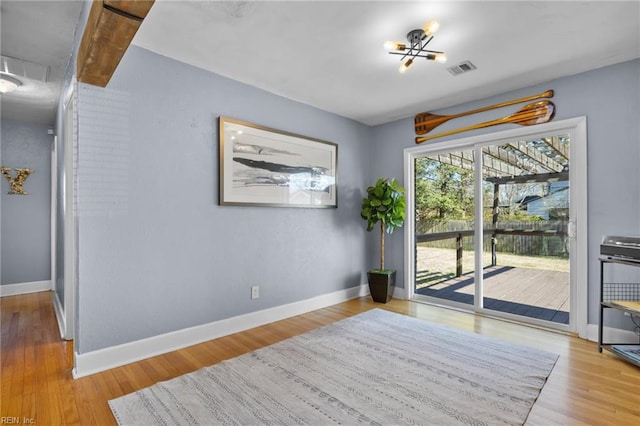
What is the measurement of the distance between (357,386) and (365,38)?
255 cm

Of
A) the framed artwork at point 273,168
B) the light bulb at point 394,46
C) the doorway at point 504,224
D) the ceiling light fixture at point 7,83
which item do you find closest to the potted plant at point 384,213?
the doorway at point 504,224

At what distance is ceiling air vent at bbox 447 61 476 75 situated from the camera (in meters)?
2.85

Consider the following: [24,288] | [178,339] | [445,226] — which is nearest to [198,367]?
[178,339]

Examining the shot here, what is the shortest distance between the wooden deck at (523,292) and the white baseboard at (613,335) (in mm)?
272

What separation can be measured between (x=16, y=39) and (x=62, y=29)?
0.49 m

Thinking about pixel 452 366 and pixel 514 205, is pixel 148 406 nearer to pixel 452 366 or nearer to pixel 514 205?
pixel 452 366

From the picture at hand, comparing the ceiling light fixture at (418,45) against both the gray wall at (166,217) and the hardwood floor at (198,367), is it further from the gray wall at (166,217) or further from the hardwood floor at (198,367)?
the hardwood floor at (198,367)

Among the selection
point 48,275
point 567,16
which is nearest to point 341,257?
point 567,16

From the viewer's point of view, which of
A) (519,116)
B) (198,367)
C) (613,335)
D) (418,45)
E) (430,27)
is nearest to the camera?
(430,27)

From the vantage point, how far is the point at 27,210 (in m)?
4.81

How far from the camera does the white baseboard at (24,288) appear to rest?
4.61 meters

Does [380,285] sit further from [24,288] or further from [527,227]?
[24,288]

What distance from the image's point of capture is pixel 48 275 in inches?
197

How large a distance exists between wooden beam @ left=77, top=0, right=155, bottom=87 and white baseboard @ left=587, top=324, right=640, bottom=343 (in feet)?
13.6
